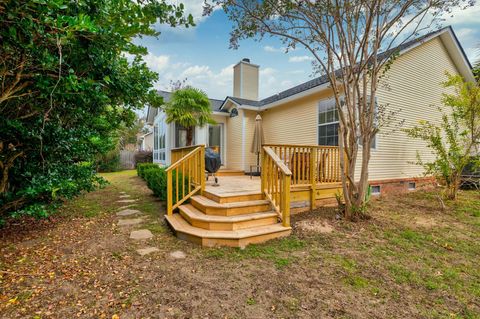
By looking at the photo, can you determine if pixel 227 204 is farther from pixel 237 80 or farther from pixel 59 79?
pixel 237 80

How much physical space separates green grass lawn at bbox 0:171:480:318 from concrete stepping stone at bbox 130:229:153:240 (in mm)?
137

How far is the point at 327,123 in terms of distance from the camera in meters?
7.29

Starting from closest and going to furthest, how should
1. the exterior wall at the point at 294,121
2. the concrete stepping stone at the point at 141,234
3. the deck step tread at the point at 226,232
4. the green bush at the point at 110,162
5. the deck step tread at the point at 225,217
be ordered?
1. the deck step tread at the point at 226,232
2. the deck step tread at the point at 225,217
3. the concrete stepping stone at the point at 141,234
4. the exterior wall at the point at 294,121
5. the green bush at the point at 110,162

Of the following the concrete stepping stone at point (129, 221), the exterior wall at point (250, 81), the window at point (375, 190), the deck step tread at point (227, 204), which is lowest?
the concrete stepping stone at point (129, 221)

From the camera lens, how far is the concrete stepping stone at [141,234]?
159 inches

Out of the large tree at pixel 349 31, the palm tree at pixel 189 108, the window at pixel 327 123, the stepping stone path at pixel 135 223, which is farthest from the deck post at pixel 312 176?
the palm tree at pixel 189 108

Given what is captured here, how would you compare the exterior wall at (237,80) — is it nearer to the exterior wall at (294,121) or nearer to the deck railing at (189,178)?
the exterior wall at (294,121)

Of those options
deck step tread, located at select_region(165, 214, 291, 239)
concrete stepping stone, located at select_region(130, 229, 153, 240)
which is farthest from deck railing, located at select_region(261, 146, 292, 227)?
concrete stepping stone, located at select_region(130, 229, 153, 240)

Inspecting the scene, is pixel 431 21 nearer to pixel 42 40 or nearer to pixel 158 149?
pixel 42 40

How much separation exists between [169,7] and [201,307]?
11.7ft

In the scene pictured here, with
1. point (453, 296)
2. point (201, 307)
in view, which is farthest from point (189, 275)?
point (453, 296)

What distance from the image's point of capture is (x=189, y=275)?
2812 millimetres

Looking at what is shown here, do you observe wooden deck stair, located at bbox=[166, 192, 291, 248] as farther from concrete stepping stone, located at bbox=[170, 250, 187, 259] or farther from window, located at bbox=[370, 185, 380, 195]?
window, located at bbox=[370, 185, 380, 195]

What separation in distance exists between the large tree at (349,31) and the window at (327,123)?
2166 millimetres
